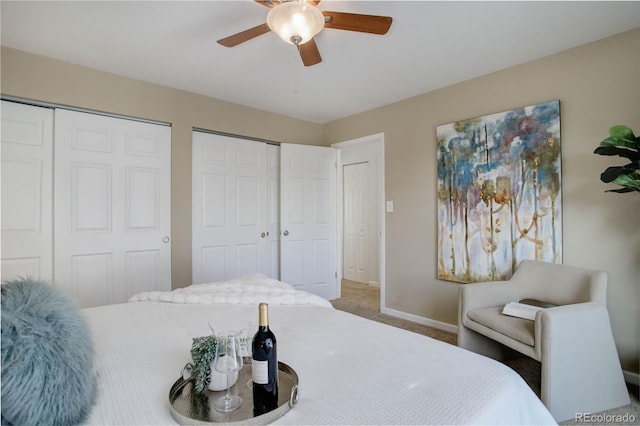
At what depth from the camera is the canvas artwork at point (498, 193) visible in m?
2.65

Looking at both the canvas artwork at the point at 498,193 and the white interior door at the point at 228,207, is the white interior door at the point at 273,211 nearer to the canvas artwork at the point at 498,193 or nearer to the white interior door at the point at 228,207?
the white interior door at the point at 228,207

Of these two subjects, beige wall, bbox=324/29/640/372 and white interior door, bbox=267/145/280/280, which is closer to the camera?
beige wall, bbox=324/29/640/372

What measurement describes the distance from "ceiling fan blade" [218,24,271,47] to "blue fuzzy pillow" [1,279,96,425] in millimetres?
1635

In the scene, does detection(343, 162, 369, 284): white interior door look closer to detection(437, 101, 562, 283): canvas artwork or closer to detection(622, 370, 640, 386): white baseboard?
detection(437, 101, 562, 283): canvas artwork

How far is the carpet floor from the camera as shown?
1.92 m

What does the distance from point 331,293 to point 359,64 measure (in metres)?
2.93

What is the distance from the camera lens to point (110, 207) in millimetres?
3018

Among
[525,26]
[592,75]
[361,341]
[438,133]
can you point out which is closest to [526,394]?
[361,341]

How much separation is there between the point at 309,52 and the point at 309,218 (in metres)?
2.51

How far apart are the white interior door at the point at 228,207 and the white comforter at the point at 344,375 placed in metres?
1.96

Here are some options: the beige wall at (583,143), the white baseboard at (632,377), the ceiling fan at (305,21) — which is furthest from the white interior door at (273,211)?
the white baseboard at (632,377)

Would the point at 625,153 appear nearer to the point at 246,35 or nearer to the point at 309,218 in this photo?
the point at 246,35

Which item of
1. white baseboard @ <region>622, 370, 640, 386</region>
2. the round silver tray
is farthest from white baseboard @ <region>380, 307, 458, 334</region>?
the round silver tray

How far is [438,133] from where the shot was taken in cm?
336
